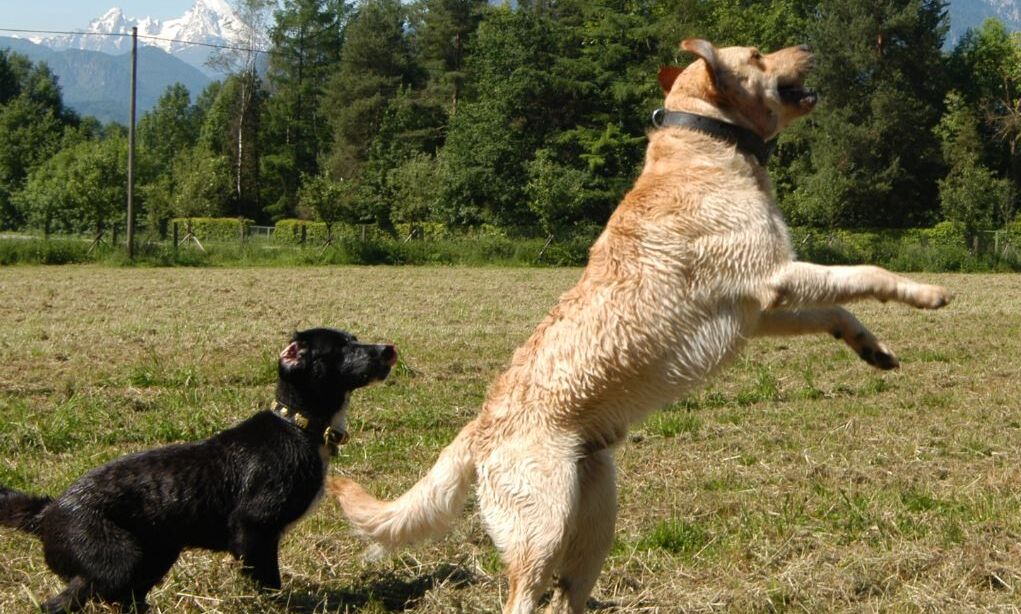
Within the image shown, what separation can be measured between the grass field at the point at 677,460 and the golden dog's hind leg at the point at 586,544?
0.45 metres

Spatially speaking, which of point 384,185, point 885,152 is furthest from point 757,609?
point 384,185

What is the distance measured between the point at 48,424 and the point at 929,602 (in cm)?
667

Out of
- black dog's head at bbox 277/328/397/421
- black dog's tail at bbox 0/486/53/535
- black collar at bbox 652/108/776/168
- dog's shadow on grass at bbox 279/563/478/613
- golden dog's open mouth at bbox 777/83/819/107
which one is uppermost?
golden dog's open mouth at bbox 777/83/819/107

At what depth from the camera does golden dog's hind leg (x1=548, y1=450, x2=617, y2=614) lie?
4.57m

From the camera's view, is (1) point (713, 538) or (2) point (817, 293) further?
(1) point (713, 538)

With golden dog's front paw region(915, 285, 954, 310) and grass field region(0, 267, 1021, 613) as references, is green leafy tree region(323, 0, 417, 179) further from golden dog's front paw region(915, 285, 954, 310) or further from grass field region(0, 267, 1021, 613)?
golden dog's front paw region(915, 285, 954, 310)

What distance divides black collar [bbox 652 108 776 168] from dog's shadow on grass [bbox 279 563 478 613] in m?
2.73

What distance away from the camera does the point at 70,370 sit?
10.8m

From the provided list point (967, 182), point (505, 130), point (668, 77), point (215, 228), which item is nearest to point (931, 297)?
point (668, 77)

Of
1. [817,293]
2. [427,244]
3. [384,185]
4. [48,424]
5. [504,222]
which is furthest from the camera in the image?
[384,185]

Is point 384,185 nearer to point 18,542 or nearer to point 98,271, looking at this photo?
point 98,271

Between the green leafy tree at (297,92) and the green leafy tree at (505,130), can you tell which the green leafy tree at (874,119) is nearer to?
the green leafy tree at (505,130)

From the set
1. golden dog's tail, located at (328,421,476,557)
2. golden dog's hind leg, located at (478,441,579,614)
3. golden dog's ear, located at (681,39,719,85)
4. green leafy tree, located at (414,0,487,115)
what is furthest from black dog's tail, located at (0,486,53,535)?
green leafy tree, located at (414,0,487,115)

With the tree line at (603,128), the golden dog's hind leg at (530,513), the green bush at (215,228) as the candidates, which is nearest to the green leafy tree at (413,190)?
the tree line at (603,128)
